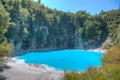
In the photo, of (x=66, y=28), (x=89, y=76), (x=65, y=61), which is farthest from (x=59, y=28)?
(x=89, y=76)

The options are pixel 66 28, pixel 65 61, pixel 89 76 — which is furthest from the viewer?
pixel 66 28

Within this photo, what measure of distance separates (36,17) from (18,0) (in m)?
25.1

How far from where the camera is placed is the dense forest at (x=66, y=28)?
88688 mm

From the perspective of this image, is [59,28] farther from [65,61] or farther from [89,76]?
[89,76]

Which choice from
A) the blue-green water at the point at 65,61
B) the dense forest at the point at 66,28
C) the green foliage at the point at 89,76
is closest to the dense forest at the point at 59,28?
the dense forest at the point at 66,28

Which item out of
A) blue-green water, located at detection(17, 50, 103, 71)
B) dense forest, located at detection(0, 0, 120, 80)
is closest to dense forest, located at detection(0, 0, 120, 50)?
dense forest, located at detection(0, 0, 120, 80)

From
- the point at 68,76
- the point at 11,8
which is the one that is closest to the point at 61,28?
the point at 11,8

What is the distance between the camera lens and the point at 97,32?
104 metres

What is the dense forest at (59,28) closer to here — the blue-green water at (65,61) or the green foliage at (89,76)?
the blue-green water at (65,61)

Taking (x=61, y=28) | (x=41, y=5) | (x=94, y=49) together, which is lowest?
(x=94, y=49)

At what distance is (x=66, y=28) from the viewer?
11388 centimetres

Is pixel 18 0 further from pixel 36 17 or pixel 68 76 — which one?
pixel 68 76

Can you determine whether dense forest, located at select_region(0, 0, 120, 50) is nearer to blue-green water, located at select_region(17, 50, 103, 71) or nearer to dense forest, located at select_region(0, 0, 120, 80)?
dense forest, located at select_region(0, 0, 120, 80)

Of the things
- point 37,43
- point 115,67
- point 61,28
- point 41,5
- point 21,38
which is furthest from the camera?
point 61,28
